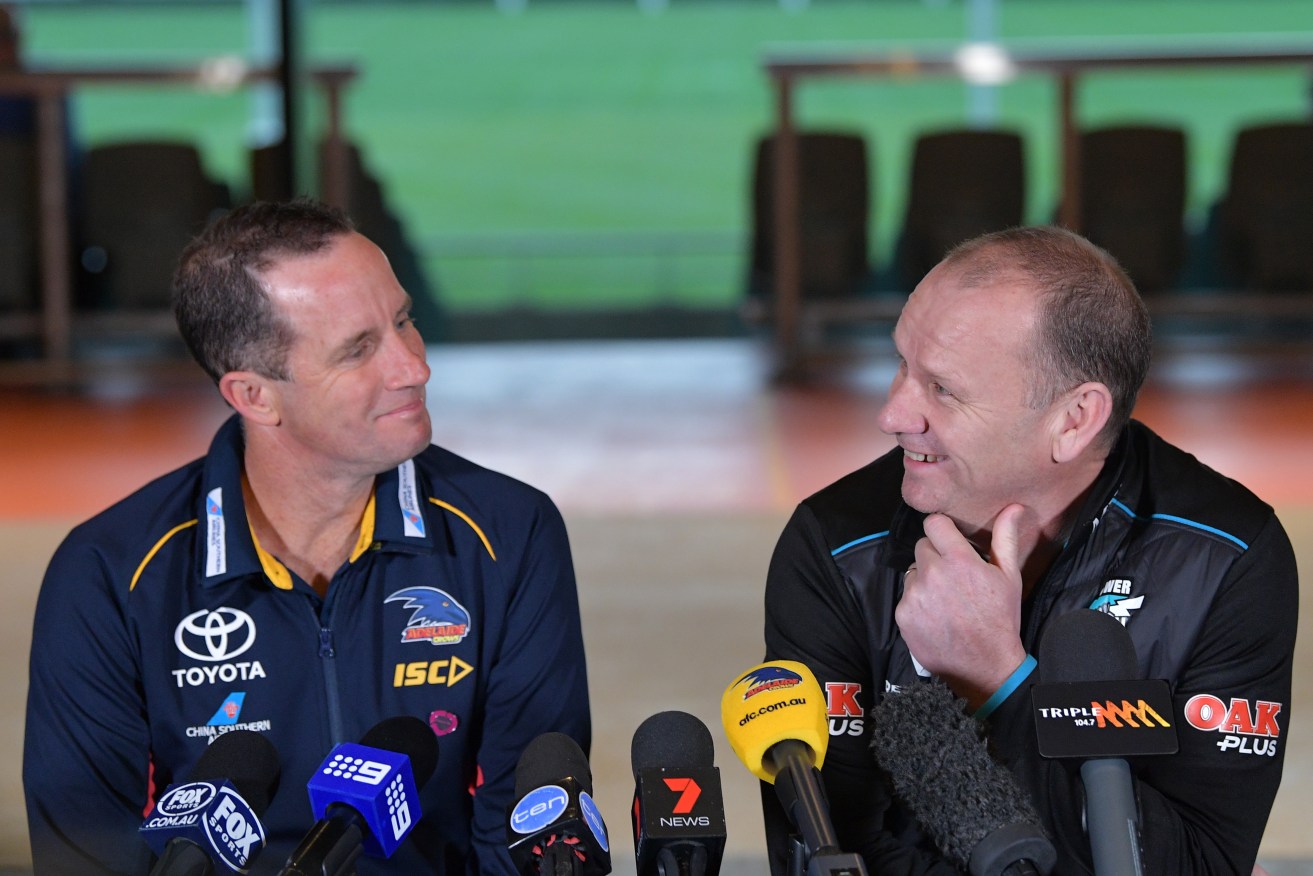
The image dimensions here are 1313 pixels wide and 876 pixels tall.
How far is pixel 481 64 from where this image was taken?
663 cm

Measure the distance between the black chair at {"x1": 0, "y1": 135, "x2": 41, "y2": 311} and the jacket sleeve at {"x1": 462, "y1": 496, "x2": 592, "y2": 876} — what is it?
17.0 feet

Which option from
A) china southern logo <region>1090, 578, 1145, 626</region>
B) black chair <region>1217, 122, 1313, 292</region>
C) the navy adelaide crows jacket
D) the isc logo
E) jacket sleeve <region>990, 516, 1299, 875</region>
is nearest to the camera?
the isc logo

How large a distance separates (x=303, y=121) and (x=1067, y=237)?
507 cm

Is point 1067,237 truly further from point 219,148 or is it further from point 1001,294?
point 219,148

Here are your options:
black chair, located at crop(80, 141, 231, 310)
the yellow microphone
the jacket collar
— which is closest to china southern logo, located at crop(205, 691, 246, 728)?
the jacket collar

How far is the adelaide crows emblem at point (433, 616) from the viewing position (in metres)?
1.83

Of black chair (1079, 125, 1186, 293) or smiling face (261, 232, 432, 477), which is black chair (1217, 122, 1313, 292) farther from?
smiling face (261, 232, 432, 477)

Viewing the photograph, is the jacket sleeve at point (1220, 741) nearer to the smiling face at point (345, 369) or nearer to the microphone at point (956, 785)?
the microphone at point (956, 785)

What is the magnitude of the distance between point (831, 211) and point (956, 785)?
5692 mm

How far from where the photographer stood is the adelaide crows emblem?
183cm

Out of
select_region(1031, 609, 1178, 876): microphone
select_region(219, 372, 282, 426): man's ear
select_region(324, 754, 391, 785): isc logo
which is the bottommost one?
select_region(324, 754, 391, 785): isc logo

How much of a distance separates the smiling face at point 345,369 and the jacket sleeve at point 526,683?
0.21 metres

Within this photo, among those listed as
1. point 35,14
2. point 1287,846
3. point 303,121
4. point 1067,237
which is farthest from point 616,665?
point 35,14

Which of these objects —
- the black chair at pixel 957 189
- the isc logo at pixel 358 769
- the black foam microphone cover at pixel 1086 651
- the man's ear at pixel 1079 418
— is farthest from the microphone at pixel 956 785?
the black chair at pixel 957 189
